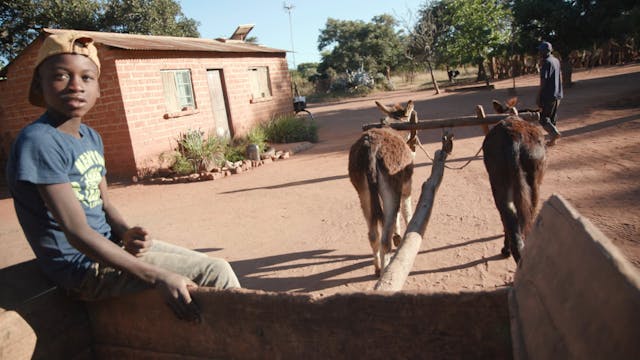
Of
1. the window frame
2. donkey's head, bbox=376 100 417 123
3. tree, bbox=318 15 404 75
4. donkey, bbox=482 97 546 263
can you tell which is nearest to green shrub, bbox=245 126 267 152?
the window frame

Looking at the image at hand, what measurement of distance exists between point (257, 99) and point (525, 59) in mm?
30158

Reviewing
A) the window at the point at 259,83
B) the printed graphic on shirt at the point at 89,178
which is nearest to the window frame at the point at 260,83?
the window at the point at 259,83

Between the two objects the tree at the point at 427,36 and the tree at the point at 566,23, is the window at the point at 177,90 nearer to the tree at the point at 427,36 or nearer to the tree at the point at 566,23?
the tree at the point at 566,23

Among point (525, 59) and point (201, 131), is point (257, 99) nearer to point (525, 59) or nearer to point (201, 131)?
point (201, 131)

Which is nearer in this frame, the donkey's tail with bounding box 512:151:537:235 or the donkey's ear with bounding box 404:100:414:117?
the donkey's tail with bounding box 512:151:537:235

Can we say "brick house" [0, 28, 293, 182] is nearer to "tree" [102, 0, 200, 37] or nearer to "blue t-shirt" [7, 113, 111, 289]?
"blue t-shirt" [7, 113, 111, 289]

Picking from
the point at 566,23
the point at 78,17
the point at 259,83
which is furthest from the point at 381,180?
the point at 78,17

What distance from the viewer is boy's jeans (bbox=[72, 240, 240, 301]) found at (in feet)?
6.09

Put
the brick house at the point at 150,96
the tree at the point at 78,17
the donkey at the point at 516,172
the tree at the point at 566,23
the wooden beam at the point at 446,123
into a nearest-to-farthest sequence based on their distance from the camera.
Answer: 1. the donkey at the point at 516,172
2. the wooden beam at the point at 446,123
3. the brick house at the point at 150,96
4. the tree at the point at 566,23
5. the tree at the point at 78,17

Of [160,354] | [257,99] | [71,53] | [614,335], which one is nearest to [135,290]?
[160,354]

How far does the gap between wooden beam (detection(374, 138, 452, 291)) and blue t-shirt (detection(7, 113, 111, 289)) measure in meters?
1.53

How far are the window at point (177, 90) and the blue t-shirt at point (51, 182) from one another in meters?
9.62

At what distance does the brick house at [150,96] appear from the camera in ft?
31.2

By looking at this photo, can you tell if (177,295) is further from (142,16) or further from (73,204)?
(142,16)
